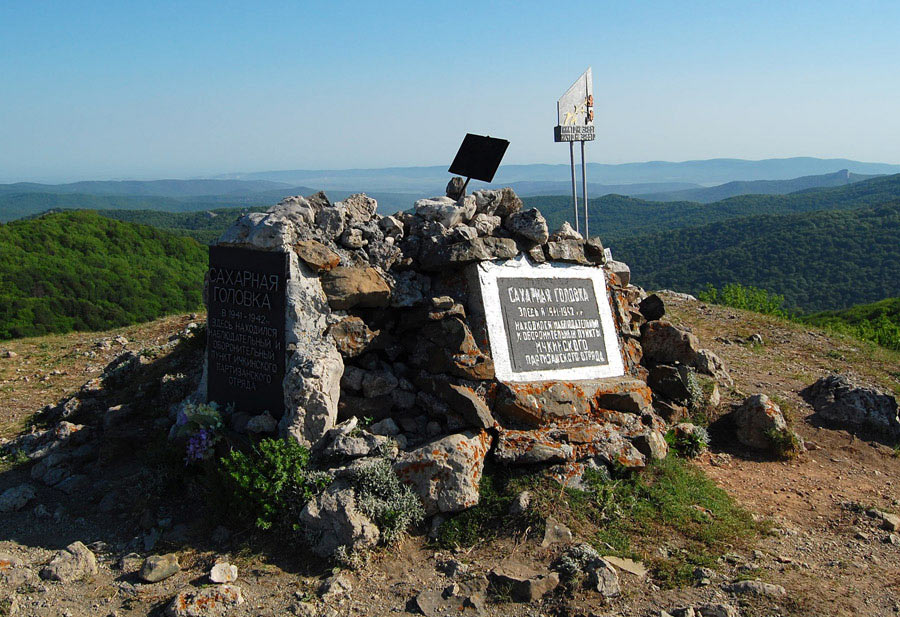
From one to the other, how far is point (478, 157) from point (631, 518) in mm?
4253

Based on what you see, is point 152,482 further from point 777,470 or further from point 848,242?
point 848,242

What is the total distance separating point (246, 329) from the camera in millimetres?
6488

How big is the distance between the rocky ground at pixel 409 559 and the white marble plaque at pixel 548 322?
1.56m

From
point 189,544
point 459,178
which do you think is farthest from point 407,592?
point 459,178

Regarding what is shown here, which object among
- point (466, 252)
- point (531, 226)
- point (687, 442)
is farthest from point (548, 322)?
point (687, 442)

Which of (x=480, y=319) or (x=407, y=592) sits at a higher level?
(x=480, y=319)

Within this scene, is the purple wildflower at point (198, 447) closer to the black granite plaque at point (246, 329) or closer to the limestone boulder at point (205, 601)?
the black granite plaque at point (246, 329)

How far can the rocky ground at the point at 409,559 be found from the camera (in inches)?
181

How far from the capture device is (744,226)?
56375 mm

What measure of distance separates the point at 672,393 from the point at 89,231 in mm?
20112

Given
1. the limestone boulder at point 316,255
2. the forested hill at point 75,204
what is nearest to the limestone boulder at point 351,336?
the limestone boulder at point 316,255

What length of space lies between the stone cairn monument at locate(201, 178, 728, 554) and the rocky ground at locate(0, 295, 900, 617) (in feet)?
2.21

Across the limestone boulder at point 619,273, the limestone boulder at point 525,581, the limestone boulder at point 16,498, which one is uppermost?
the limestone boulder at point 619,273

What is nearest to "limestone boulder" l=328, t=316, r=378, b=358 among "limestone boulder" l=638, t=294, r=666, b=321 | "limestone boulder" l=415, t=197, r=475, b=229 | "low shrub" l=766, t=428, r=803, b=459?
"limestone boulder" l=415, t=197, r=475, b=229
